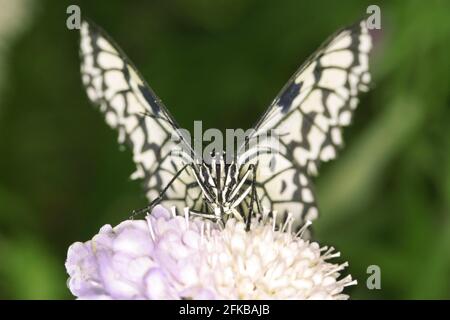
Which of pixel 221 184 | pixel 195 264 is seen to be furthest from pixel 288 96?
pixel 195 264

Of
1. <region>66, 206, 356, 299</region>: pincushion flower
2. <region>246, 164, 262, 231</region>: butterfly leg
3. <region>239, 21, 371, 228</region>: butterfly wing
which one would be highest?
<region>239, 21, 371, 228</region>: butterfly wing

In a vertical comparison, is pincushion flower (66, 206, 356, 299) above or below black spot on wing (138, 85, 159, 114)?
below

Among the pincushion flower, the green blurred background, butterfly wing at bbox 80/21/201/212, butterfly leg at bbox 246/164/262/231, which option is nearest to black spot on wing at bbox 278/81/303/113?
butterfly leg at bbox 246/164/262/231

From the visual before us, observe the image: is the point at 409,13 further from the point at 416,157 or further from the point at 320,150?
the point at 320,150

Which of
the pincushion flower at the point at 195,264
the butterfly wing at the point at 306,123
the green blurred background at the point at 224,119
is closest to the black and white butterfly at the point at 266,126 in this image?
the butterfly wing at the point at 306,123

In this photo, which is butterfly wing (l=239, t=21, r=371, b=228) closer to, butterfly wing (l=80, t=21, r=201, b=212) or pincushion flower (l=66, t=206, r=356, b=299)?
butterfly wing (l=80, t=21, r=201, b=212)

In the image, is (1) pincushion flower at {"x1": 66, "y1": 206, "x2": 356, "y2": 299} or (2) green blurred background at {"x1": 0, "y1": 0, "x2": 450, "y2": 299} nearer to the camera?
(1) pincushion flower at {"x1": 66, "y1": 206, "x2": 356, "y2": 299}
